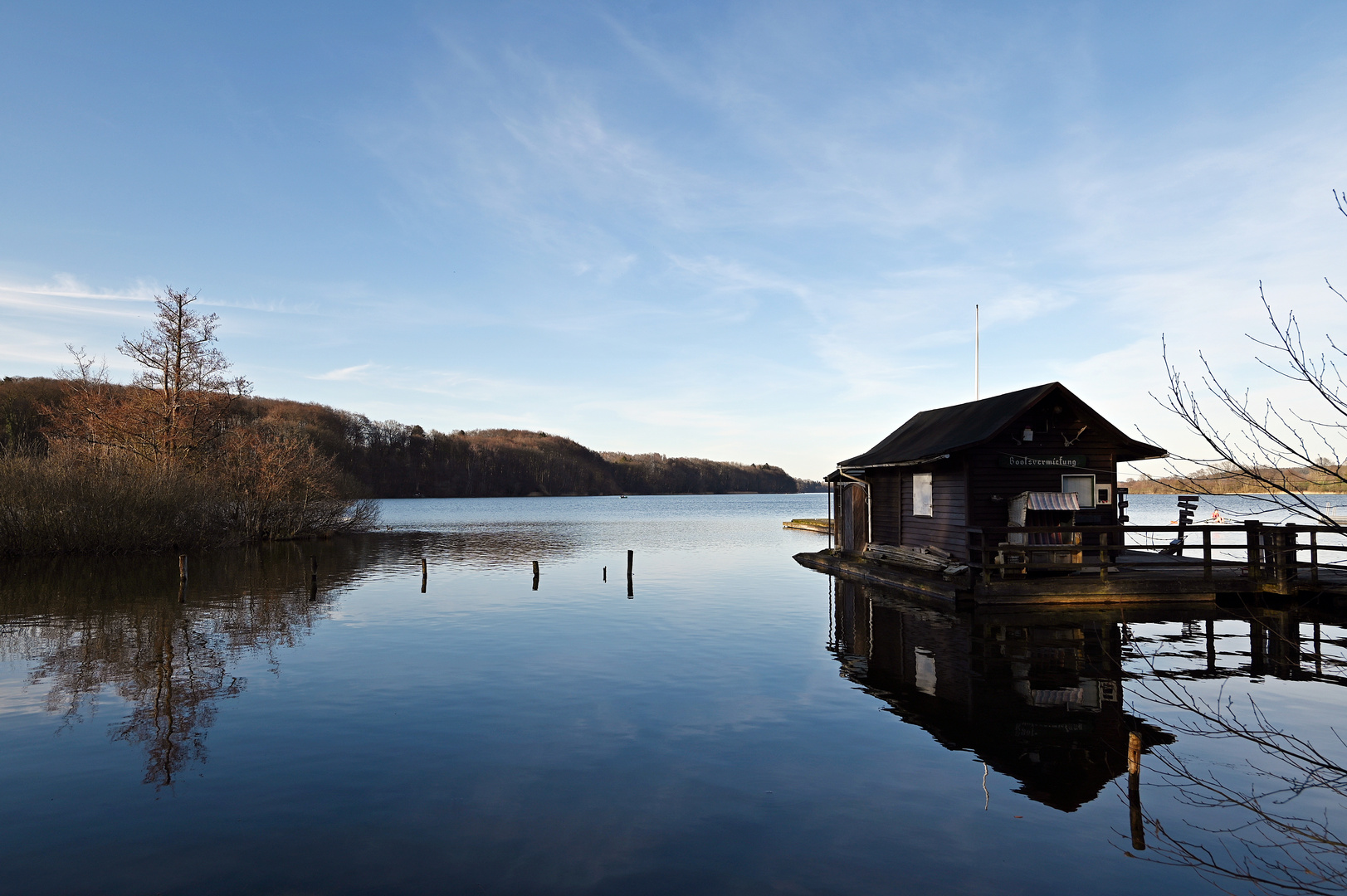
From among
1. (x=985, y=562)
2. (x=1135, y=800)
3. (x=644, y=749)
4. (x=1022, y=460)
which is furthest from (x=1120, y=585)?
(x=644, y=749)

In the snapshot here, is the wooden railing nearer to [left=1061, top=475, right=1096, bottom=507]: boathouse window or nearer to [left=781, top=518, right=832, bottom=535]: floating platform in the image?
[left=1061, top=475, right=1096, bottom=507]: boathouse window

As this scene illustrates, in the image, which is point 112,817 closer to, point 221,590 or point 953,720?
point 953,720

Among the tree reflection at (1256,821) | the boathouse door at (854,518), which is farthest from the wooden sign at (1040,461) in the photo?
Answer: the tree reflection at (1256,821)

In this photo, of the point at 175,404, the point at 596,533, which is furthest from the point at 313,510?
the point at 596,533

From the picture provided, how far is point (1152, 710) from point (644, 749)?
8587 mm

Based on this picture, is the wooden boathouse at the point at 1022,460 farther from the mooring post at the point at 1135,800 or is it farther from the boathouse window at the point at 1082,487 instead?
the mooring post at the point at 1135,800

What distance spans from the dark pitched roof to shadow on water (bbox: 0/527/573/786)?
1965cm

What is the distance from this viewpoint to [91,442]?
40.4m

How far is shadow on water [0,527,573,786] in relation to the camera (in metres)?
12.9

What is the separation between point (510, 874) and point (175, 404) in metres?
45.6

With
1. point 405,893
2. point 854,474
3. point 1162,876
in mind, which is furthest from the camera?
point 854,474

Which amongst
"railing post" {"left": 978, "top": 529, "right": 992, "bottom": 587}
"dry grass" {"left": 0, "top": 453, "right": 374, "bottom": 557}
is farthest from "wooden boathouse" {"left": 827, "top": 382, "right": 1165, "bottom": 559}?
"dry grass" {"left": 0, "top": 453, "right": 374, "bottom": 557}

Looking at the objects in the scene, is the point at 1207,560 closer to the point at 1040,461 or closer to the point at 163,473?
the point at 1040,461

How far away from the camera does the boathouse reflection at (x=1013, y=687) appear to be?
10.6 m
